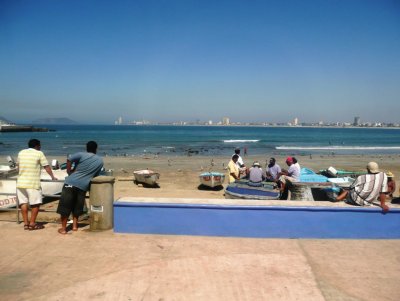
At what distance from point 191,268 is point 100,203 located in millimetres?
2547

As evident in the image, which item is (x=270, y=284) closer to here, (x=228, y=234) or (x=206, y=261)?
(x=206, y=261)

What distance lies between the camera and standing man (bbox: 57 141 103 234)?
6.79 m

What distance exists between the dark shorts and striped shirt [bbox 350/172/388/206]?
210 inches

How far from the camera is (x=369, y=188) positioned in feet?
22.1

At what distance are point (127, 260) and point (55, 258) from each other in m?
1.18

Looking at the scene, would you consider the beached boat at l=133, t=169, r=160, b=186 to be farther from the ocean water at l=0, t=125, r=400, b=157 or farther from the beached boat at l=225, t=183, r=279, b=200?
the ocean water at l=0, t=125, r=400, b=157

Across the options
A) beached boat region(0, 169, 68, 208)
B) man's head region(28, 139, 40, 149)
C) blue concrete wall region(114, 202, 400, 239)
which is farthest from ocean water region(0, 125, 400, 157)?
blue concrete wall region(114, 202, 400, 239)

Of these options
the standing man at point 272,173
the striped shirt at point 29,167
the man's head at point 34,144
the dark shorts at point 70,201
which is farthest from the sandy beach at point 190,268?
the standing man at point 272,173

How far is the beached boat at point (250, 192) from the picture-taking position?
10344mm

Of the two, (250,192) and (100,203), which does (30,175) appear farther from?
(250,192)

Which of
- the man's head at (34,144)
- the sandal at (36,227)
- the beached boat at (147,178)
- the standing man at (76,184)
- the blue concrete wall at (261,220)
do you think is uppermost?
the man's head at (34,144)

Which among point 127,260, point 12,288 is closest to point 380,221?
point 127,260

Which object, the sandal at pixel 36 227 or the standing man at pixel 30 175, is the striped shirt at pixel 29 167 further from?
the sandal at pixel 36 227

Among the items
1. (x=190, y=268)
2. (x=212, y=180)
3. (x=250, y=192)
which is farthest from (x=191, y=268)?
(x=212, y=180)
